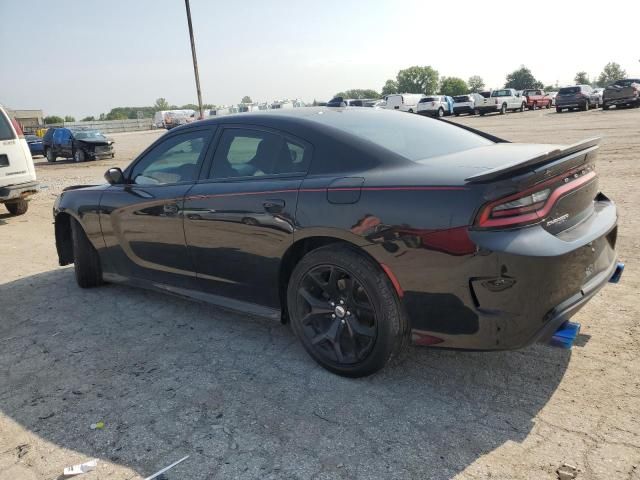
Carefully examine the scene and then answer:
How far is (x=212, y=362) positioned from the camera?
3.44 m

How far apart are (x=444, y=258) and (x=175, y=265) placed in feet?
7.29

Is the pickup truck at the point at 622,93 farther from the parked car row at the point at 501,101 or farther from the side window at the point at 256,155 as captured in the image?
the side window at the point at 256,155

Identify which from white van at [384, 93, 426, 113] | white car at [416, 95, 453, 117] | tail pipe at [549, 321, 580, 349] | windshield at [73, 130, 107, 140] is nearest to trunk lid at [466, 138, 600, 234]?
tail pipe at [549, 321, 580, 349]

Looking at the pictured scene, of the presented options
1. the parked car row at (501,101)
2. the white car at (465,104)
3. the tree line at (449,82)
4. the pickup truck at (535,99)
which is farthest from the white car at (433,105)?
the tree line at (449,82)

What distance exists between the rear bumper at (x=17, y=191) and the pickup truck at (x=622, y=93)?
3181 centimetres

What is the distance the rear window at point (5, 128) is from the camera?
8584 millimetres

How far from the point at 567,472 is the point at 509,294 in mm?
778

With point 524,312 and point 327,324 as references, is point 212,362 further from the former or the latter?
point 524,312

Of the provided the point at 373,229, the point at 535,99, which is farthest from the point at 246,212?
the point at 535,99

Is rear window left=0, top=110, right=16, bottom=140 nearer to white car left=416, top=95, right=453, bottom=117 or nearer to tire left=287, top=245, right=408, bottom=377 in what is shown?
tire left=287, top=245, right=408, bottom=377

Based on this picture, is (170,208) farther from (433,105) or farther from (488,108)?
(488,108)

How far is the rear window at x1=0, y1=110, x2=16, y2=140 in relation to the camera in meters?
8.58

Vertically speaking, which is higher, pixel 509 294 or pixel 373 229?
pixel 373 229

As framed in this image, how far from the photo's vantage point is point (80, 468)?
2.43m
